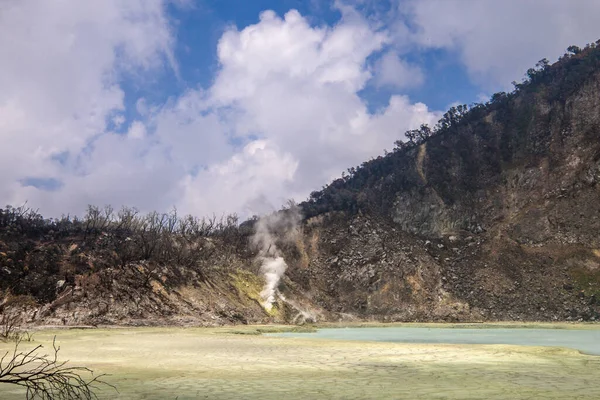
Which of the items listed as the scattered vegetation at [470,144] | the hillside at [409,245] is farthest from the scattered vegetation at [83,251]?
the scattered vegetation at [470,144]

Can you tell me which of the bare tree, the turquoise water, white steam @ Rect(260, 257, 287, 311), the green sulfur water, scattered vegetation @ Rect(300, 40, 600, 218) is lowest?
the turquoise water

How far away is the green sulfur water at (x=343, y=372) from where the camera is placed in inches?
459

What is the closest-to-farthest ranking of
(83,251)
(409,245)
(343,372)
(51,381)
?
1. (51,381)
2. (343,372)
3. (83,251)
4. (409,245)

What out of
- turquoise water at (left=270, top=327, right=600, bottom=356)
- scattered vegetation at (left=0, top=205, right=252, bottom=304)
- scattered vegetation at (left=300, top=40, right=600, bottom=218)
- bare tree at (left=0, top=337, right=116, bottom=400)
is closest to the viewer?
bare tree at (left=0, top=337, right=116, bottom=400)

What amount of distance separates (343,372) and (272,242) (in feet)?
211

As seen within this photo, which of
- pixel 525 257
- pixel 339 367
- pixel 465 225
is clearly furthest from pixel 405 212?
pixel 339 367

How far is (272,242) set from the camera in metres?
79.6

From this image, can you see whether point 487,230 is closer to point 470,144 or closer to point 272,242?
point 470,144

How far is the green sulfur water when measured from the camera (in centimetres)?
1165

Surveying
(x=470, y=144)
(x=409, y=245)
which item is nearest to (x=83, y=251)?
(x=409, y=245)

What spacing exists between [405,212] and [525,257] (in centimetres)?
2119

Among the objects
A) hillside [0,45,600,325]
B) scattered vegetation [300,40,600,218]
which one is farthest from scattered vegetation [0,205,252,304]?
scattered vegetation [300,40,600,218]

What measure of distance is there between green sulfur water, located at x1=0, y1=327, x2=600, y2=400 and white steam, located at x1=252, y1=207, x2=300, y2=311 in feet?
133

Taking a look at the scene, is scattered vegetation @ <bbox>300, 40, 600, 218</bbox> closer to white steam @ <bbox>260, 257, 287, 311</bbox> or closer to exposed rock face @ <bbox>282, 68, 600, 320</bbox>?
exposed rock face @ <bbox>282, 68, 600, 320</bbox>
